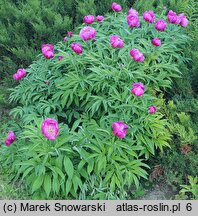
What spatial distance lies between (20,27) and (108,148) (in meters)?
2.26

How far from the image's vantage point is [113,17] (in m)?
4.36

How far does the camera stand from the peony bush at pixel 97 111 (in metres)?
3.29

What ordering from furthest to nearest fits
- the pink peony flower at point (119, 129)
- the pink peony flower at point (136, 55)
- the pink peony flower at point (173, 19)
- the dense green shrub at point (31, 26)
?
1. the dense green shrub at point (31, 26)
2. the pink peony flower at point (173, 19)
3. the pink peony flower at point (136, 55)
4. the pink peony flower at point (119, 129)

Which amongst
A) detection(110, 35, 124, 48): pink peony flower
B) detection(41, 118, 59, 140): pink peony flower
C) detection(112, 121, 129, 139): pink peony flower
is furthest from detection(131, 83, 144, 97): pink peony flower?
detection(41, 118, 59, 140): pink peony flower

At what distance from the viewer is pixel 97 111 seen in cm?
375

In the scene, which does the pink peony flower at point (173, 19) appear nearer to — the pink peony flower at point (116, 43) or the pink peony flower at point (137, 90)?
the pink peony flower at point (116, 43)

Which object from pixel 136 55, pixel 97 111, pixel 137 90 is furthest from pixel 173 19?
pixel 97 111

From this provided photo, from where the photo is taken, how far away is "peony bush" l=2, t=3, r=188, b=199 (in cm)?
329

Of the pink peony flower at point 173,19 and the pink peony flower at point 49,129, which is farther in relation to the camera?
the pink peony flower at point 173,19

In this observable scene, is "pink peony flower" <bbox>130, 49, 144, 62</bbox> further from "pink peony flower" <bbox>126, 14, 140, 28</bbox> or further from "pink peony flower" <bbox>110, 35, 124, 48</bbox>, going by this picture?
"pink peony flower" <bbox>126, 14, 140, 28</bbox>

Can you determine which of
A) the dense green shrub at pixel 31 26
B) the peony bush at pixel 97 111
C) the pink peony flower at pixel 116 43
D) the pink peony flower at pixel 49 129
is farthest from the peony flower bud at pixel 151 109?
the dense green shrub at pixel 31 26

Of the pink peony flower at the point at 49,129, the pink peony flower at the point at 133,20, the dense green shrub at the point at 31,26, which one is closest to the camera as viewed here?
the pink peony flower at the point at 49,129

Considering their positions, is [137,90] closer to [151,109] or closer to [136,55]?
[151,109]

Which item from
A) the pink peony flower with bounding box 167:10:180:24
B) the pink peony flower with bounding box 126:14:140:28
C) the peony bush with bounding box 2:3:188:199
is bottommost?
the peony bush with bounding box 2:3:188:199
